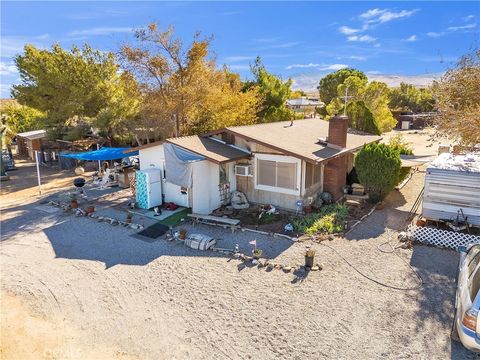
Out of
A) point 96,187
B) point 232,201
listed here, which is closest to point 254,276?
point 232,201

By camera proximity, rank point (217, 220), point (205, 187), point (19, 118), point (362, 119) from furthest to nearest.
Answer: point (19, 118) → point (362, 119) → point (205, 187) → point (217, 220)

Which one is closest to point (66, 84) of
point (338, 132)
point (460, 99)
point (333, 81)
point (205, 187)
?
point (205, 187)

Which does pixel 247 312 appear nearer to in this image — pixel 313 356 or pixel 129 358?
pixel 313 356

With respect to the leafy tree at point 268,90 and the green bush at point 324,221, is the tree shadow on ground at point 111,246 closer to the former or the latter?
the green bush at point 324,221

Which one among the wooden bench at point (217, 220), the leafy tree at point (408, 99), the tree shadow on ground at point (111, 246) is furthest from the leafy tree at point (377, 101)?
the leafy tree at point (408, 99)

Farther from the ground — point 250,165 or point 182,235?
point 250,165

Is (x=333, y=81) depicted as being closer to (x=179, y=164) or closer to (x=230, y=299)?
(x=179, y=164)

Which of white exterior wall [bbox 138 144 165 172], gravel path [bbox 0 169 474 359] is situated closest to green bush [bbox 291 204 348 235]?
gravel path [bbox 0 169 474 359]
